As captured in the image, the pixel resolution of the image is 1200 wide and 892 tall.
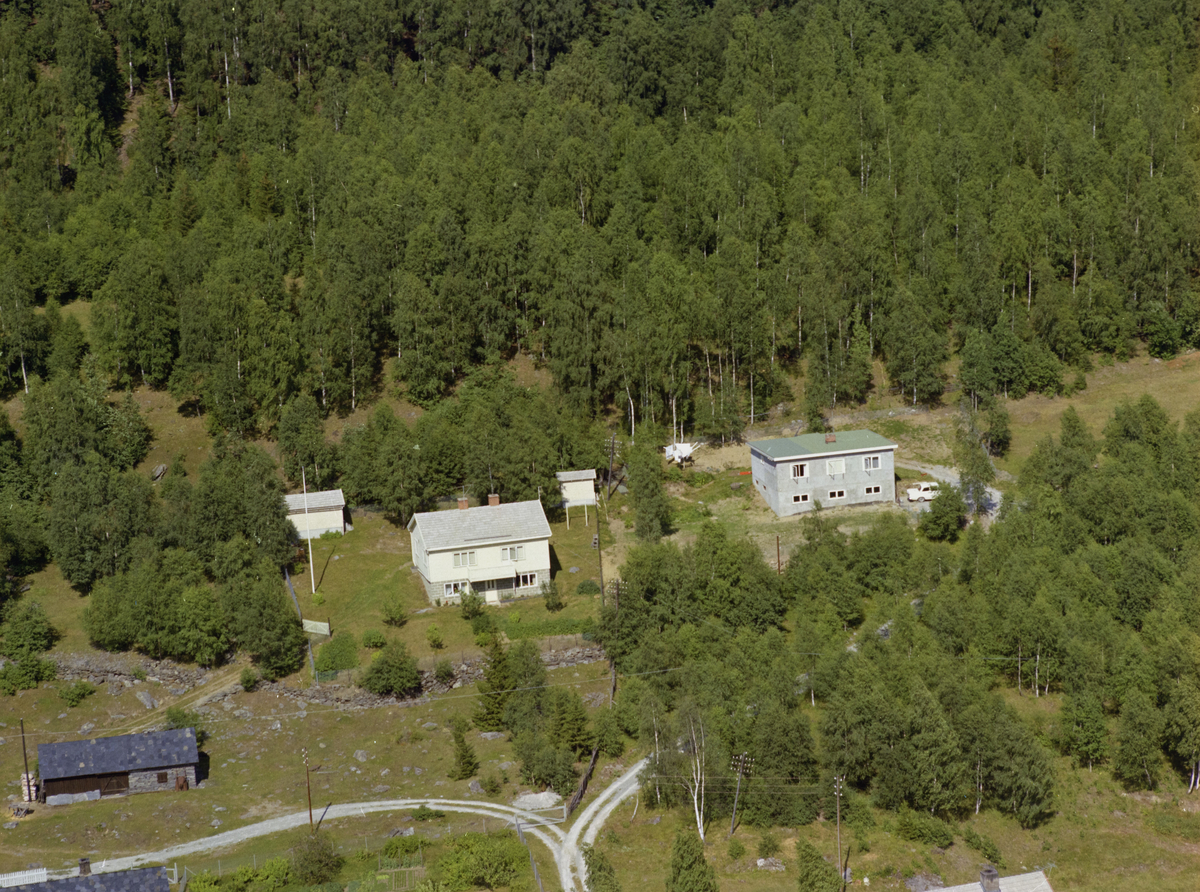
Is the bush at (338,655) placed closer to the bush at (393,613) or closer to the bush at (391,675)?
the bush at (391,675)

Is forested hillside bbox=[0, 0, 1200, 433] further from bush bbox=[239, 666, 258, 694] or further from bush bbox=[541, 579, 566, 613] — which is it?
bush bbox=[239, 666, 258, 694]

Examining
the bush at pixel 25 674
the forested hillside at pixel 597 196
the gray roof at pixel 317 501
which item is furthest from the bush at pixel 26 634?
the forested hillside at pixel 597 196

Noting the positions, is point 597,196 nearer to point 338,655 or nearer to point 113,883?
point 338,655

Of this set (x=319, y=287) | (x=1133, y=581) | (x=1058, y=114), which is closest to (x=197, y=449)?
(x=319, y=287)

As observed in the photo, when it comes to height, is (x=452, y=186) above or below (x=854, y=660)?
above

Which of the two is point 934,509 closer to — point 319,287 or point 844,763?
point 844,763

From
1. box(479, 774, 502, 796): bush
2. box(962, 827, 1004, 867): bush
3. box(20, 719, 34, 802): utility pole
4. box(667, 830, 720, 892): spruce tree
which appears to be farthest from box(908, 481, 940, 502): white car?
box(20, 719, 34, 802): utility pole

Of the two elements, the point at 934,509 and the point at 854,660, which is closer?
the point at 854,660
